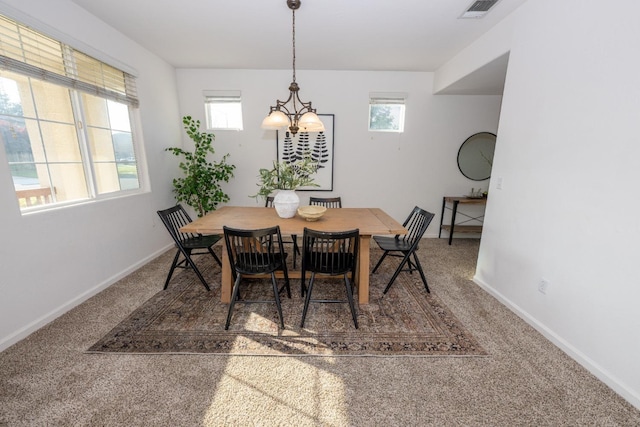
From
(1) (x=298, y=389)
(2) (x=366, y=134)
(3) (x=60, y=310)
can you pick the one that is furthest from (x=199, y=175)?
(1) (x=298, y=389)

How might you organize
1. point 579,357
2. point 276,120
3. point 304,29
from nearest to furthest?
point 579,357, point 276,120, point 304,29

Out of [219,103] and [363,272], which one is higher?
[219,103]

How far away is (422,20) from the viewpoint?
2393mm

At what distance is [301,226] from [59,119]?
2325 mm

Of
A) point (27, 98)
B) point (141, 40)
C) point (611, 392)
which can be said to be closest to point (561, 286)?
point (611, 392)

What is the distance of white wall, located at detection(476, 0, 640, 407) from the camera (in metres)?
1.45

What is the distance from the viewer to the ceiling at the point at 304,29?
2197 millimetres

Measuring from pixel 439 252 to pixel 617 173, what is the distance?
93.3 inches

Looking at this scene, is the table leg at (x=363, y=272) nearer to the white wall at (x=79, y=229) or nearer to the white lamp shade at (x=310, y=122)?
the white lamp shade at (x=310, y=122)

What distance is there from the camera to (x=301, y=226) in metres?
2.26

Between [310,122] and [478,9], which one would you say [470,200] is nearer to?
[478,9]

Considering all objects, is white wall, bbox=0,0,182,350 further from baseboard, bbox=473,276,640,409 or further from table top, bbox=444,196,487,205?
table top, bbox=444,196,487,205

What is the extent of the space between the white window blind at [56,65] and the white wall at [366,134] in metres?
1.23

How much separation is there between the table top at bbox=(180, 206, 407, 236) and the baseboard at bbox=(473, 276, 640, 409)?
121cm
